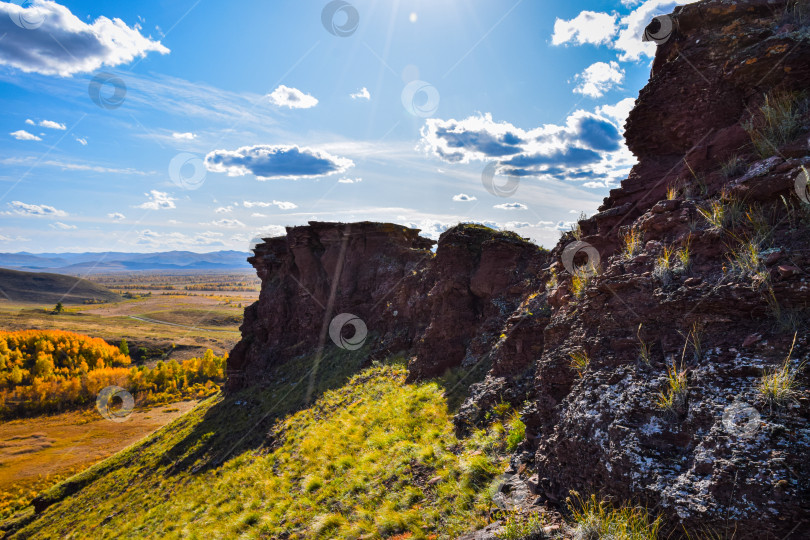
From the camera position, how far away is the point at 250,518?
40.2 ft

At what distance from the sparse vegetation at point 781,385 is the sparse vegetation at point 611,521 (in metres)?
1.83

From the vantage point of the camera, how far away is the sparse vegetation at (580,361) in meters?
6.39

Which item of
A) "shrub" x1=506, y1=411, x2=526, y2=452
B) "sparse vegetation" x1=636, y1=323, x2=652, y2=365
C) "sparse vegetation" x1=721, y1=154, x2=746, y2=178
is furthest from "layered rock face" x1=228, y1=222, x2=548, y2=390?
"sparse vegetation" x1=721, y1=154, x2=746, y2=178

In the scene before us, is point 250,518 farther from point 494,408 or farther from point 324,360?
point 324,360

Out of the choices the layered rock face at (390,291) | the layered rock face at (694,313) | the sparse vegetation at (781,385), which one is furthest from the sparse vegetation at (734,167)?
the layered rock face at (390,291)

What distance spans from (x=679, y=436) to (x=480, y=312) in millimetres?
13233

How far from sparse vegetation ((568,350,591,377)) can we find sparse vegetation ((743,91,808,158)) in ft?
14.6

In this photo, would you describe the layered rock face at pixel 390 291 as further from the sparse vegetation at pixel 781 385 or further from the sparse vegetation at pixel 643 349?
the sparse vegetation at pixel 781 385

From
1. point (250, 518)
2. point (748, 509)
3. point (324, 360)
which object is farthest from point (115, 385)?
point (748, 509)

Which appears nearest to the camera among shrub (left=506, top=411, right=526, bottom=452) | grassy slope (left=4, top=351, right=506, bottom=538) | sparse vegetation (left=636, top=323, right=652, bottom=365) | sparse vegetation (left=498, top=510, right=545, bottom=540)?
sparse vegetation (left=498, top=510, right=545, bottom=540)

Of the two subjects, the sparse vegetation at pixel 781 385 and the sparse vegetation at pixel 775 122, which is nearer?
the sparse vegetation at pixel 781 385

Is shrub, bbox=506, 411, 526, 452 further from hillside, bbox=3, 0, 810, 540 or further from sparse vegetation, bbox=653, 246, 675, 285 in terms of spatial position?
sparse vegetation, bbox=653, 246, 675, 285

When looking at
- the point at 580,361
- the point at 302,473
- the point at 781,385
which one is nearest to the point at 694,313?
the point at 781,385

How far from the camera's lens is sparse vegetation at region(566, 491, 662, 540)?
413 cm
